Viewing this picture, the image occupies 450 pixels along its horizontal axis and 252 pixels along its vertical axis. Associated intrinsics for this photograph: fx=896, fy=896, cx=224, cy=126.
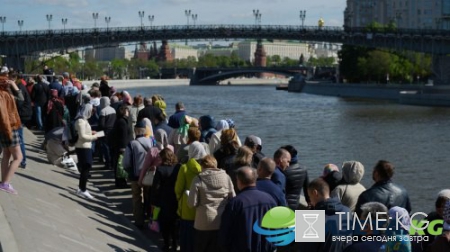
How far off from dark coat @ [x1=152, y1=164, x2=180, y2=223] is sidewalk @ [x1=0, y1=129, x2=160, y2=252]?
1.50ft

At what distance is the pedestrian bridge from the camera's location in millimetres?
80000

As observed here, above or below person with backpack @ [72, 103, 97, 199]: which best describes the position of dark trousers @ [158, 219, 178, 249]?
A: below

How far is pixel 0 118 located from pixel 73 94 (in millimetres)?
7912

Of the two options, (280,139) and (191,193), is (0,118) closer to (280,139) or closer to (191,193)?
(191,193)

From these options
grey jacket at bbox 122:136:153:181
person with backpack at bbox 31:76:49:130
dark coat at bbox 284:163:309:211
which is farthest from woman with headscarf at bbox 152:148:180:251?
person with backpack at bbox 31:76:49:130

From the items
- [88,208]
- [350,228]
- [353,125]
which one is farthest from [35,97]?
[353,125]

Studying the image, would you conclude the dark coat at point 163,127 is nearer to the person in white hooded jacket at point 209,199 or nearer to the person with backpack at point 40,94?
the person in white hooded jacket at point 209,199

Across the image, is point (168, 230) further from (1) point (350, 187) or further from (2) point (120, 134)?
(2) point (120, 134)

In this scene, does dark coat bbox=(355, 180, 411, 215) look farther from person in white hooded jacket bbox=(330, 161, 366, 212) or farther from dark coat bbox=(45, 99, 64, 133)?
dark coat bbox=(45, 99, 64, 133)

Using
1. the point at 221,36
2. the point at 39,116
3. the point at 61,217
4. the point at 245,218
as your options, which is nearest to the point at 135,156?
the point at 61,217

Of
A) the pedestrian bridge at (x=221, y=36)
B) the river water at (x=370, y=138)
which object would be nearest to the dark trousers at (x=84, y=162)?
the river water at (x=370, y=138)

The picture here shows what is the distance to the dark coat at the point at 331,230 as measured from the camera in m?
6.45

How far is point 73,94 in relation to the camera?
57.1 ft

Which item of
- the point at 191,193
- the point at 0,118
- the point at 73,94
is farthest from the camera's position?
the point at 73,94
